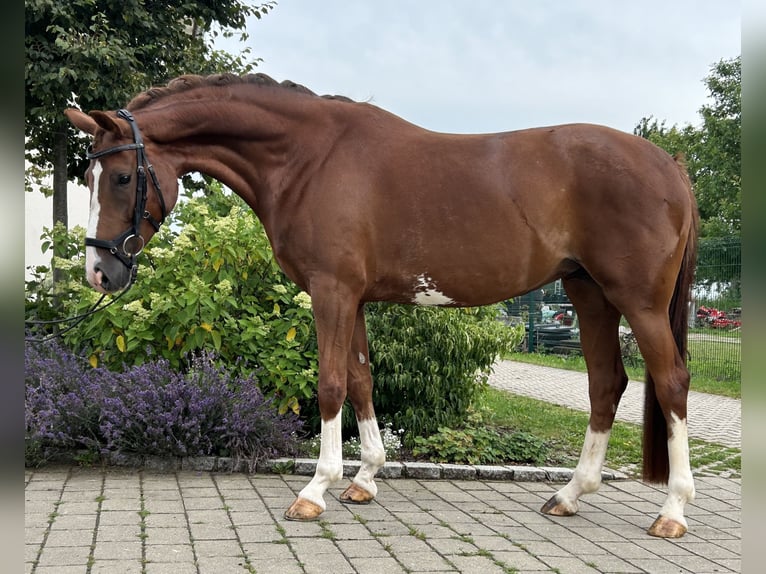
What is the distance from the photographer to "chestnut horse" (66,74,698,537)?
3959 millimetres

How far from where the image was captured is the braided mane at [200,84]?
4.09m

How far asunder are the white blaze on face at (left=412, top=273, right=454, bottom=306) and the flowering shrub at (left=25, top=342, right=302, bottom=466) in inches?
68.4

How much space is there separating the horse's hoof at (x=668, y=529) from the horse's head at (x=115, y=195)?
329 centimetres

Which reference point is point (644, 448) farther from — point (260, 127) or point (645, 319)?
point (260, 127)

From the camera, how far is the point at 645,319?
4.00m

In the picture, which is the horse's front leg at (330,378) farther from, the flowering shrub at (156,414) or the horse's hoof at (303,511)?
the flowering shrub at (156,414)

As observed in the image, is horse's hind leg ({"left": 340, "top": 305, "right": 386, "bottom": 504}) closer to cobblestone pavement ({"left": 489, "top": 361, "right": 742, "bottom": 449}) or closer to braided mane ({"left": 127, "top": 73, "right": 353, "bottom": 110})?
braided mane ({"left": 127, "top": 73, "right": 353, "bottom": 110})

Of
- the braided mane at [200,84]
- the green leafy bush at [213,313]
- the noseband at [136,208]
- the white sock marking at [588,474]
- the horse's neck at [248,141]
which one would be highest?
the braided mane at [200,84]

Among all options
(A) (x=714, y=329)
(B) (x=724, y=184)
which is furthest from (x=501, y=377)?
(B) (x=724, y=184)

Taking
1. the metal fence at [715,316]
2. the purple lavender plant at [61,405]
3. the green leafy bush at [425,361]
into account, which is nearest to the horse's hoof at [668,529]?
the green leafy bush at [425,361]

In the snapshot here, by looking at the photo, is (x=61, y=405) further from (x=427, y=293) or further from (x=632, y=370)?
(x=632, y=370)

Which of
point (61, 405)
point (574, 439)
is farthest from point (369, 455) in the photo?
point (574, 439)

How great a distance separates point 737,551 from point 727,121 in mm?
14830

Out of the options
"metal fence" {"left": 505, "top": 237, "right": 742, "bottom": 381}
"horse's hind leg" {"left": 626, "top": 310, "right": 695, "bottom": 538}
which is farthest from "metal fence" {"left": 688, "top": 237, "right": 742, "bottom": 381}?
"horse's hind leg" {"left": 626, "top": 310, "right": 695, "bottom": 538}
